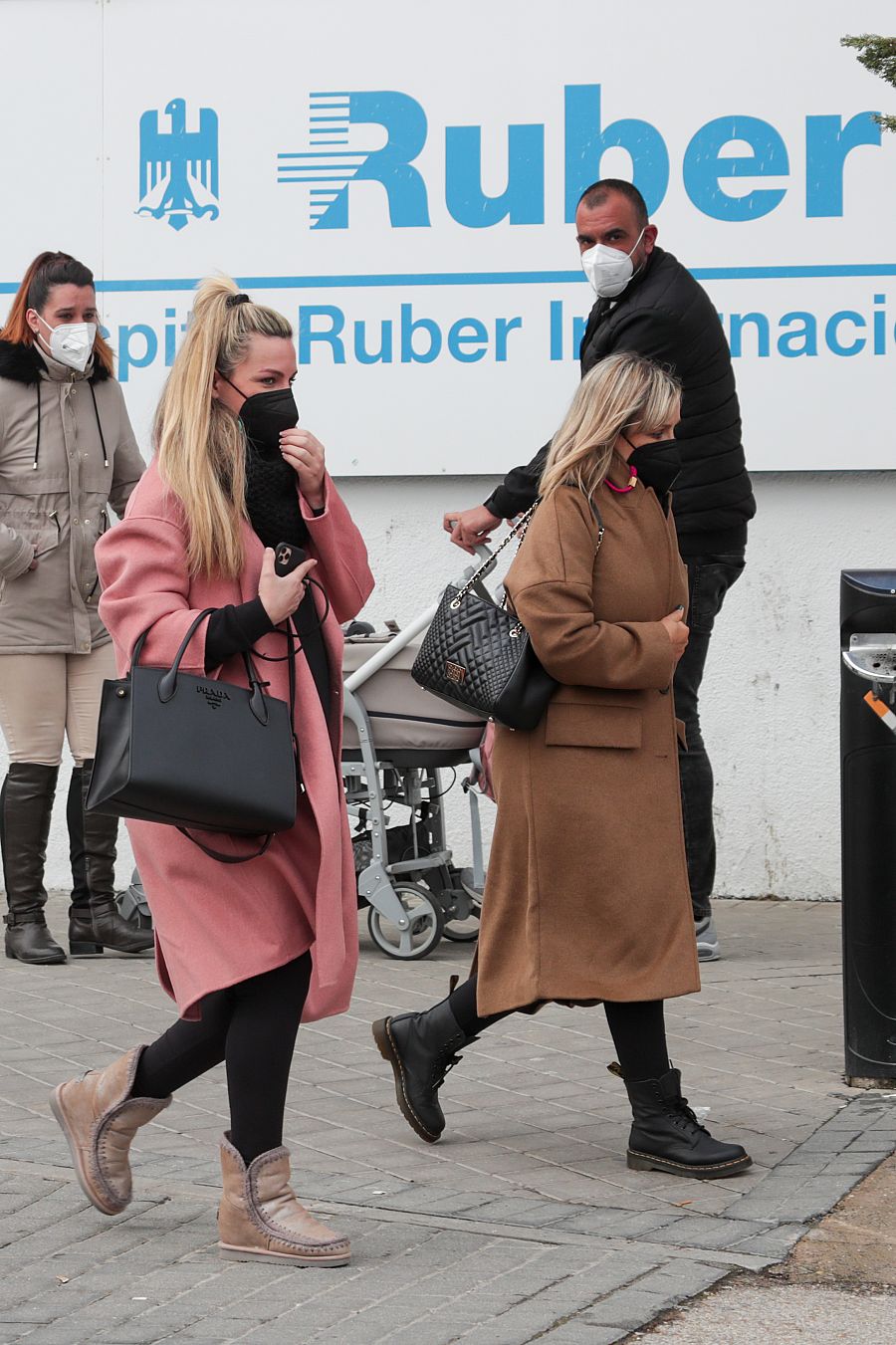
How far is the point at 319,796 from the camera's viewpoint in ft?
12.6

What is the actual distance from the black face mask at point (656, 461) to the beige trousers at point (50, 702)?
287 centimetres

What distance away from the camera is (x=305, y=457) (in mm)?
3883

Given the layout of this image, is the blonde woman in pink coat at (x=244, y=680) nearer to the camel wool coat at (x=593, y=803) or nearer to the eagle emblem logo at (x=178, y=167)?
the camel wool coat at (x=593, y=803)

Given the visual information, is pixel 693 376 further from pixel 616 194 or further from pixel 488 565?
pixel 488 565

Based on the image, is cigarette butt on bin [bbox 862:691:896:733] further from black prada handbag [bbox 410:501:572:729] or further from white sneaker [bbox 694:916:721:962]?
white sneaker [bbox 694:916:721:962]

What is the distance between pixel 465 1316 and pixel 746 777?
4787 mm

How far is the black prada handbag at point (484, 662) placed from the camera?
4414mm

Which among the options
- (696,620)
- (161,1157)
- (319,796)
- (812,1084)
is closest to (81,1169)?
(161,1157)

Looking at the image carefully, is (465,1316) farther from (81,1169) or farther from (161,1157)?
(161,1157)

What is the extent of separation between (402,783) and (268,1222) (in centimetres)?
336

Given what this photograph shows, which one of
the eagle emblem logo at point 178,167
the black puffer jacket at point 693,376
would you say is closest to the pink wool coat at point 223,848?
the black puffer jacket at point 693,376

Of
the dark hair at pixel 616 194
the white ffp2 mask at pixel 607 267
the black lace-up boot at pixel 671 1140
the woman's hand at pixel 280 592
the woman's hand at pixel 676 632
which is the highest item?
the dark hair at pixel 616 194

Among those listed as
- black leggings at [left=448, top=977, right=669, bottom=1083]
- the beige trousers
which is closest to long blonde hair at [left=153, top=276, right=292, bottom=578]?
black leggings at [left=448, top=977, right=669, bottom=1083]

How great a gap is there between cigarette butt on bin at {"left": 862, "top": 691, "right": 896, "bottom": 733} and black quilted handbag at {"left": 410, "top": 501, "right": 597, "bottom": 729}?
3.36 feet
